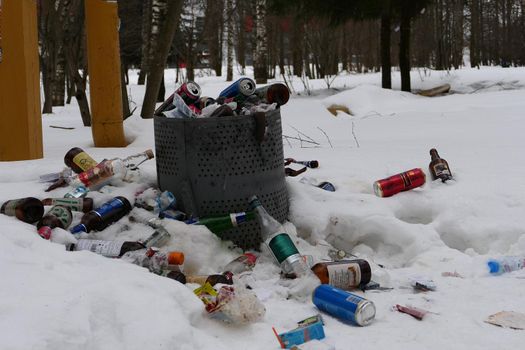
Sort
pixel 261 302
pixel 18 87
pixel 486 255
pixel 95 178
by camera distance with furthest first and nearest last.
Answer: pixel 18 87 → pixel 95 178 → pixel 486 255 → pixel 261 302

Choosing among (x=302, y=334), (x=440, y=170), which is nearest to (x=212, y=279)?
(x=302, y=334)

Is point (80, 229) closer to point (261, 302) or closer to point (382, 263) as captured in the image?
point (261, 302)

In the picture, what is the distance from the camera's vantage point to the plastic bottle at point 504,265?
3.54 m

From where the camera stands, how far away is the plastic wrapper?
2764 mm

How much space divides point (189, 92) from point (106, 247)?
3.97ft

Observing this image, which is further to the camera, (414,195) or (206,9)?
(206,9)

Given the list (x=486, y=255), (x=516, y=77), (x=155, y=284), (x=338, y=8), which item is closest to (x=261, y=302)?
(x=155, y=284)

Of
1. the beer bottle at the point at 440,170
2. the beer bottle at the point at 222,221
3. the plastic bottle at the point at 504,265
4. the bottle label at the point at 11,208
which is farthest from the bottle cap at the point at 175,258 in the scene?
the beer bottle at the point at 440,170

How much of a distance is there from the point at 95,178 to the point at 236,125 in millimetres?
1177

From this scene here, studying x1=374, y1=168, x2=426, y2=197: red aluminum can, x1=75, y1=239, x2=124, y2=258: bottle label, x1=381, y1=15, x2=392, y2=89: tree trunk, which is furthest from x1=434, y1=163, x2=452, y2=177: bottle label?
x1=381, y1=15, x2=392, y2=89: tree trunk

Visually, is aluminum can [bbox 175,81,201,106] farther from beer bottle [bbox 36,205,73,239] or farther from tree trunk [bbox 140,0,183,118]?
tree trunk [bbox 140,0,183,118]

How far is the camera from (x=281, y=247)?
3631 millimetres

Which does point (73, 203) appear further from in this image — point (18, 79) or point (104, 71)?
point (104, 71)

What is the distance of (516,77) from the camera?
1473 centimetres
